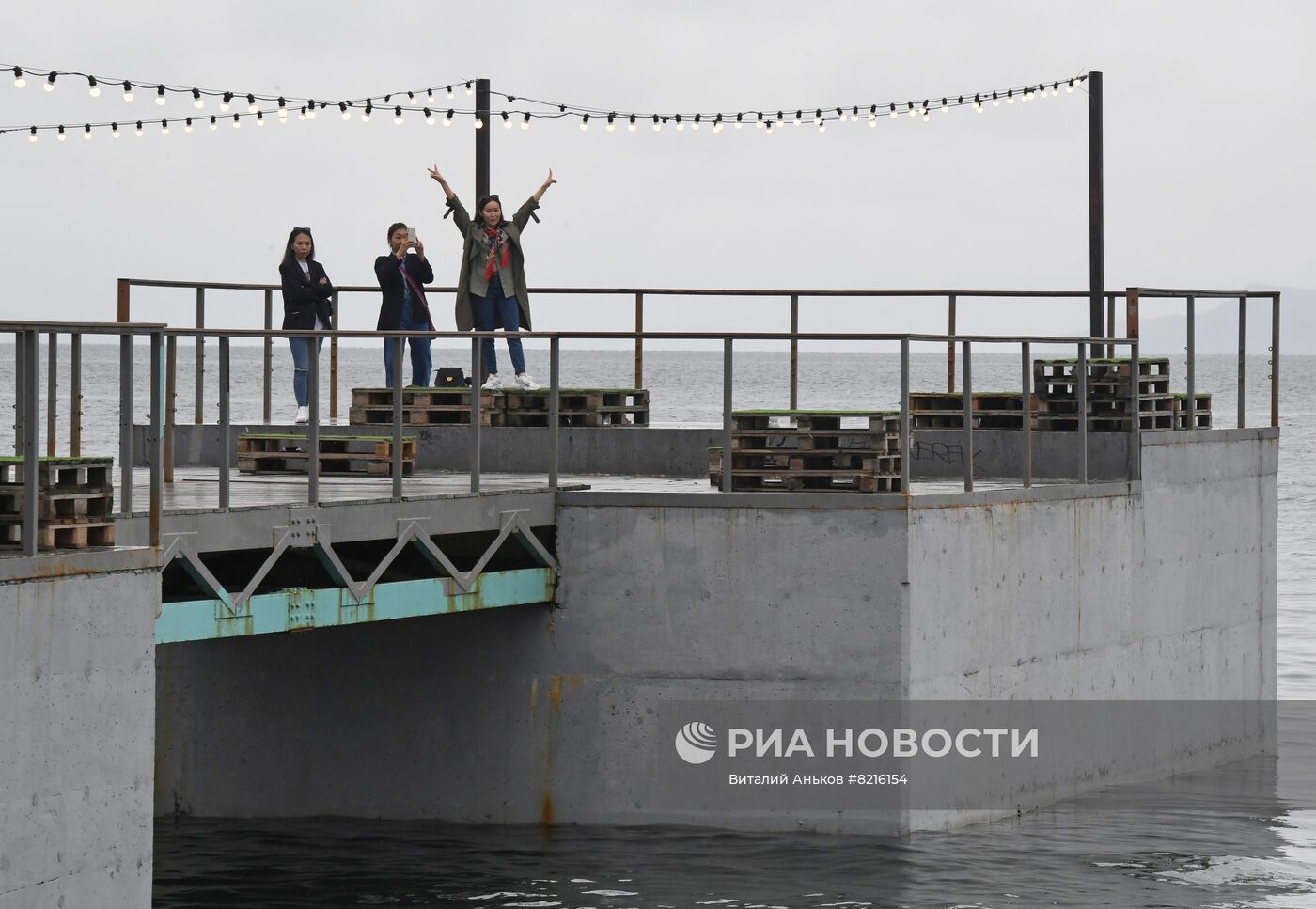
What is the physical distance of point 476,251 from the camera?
1984cm

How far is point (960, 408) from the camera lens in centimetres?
1894

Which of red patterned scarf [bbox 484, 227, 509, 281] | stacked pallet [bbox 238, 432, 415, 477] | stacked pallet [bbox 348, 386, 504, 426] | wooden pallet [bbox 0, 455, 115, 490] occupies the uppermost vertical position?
red patterned scarf [bbox 484, 227, 509, 281]

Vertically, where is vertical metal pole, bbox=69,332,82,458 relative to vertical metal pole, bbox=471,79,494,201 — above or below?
below

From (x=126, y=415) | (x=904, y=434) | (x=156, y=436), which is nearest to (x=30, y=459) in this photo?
(x=126, y=415)

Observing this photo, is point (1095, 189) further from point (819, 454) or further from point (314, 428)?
point (314, 428)

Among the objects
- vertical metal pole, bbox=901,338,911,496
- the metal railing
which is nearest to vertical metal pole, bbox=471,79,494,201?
the metal railing

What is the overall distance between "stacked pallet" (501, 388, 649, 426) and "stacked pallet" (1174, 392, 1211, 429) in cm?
480

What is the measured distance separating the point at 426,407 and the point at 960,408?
15.3ft

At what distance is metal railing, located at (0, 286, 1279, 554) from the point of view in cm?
1011

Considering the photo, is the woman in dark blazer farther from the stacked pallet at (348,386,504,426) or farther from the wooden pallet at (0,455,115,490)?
the wooden pallet at (0,455,115,490)

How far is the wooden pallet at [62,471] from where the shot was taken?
1017 cm

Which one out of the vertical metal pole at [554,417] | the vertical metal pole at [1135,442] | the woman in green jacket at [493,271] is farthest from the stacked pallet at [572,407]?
the vertical metal pole at [1135,442]

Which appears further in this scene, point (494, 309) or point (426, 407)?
point (494, 309)

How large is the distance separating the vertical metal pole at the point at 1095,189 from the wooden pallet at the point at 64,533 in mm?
12739
